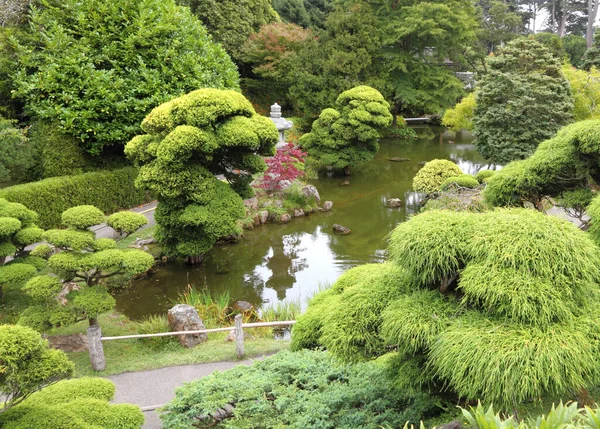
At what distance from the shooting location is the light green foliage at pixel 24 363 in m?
2.97

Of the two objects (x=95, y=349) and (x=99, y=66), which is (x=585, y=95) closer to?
(x=99, y=66)

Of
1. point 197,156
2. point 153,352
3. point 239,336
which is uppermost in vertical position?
point 197,156

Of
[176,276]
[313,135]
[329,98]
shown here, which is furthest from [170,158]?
[329,98]

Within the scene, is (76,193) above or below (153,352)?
above

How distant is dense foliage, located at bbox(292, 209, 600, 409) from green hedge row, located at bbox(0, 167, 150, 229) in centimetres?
960

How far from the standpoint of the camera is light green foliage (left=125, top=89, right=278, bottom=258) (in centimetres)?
919

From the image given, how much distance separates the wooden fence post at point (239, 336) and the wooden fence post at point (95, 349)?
1969 mm

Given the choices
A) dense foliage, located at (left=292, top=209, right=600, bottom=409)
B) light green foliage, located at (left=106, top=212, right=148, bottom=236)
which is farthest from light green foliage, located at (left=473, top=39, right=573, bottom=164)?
dense foliage, located at (left=292, top=209, right=600, bottom=409)

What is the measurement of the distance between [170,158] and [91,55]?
4895 millimetres

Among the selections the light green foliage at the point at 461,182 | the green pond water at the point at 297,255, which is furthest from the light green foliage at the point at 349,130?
the light green foliage at the point at 461,182

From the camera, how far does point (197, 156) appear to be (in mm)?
9828

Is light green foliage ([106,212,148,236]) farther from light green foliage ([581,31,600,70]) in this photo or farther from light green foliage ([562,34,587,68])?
light green foliage ([562,34,587,68])

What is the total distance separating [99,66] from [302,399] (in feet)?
36.6

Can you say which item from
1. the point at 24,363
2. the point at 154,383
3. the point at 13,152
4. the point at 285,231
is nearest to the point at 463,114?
the point at 285,231
